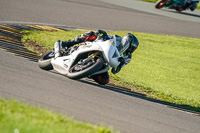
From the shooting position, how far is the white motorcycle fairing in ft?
23.3

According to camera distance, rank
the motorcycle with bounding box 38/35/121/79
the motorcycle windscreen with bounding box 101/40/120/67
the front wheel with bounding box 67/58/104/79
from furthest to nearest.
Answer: the motorcycle windscreen with bounding box 101/40/120/67
the motorcycle with bounding box 38/35/121/79
the front wheel with bounding box 67/58/104/79

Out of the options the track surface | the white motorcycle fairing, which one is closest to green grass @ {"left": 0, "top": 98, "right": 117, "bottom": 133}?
the white motorcycle fairing

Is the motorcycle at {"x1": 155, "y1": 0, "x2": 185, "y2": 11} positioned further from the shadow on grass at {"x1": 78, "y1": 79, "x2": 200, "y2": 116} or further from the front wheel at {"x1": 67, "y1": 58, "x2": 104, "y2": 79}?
the front wheel at {"x1": 67, "y1": 58, "x2": 104, "y2": 79}

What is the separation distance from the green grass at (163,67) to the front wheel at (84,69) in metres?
2.29

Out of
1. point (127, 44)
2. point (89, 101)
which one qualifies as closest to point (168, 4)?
point (127, 44)

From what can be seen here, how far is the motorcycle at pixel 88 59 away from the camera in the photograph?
6.95 metres

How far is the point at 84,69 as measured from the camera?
697cm

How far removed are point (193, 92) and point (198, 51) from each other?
5.98 meters

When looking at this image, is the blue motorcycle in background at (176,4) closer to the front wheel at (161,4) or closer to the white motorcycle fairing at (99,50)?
the front wheel at (161,4)

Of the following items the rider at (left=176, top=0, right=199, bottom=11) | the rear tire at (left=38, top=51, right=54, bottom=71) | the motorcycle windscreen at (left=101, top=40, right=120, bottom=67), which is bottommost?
the rider at (left=176, top=0, right=199, bottom=11)

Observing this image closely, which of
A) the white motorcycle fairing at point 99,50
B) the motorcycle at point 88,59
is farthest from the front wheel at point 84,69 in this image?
the white motorcycle fairing at point 99,50

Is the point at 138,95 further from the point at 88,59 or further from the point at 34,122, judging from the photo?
the point at 34,122

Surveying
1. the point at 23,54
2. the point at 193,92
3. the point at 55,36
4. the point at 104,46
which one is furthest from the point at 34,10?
the point at 104,46

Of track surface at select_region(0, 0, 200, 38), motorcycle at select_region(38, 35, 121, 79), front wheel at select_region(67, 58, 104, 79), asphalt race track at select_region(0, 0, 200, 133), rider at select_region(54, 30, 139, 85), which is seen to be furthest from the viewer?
track surface at select_region(0, 0, 200, 38)
